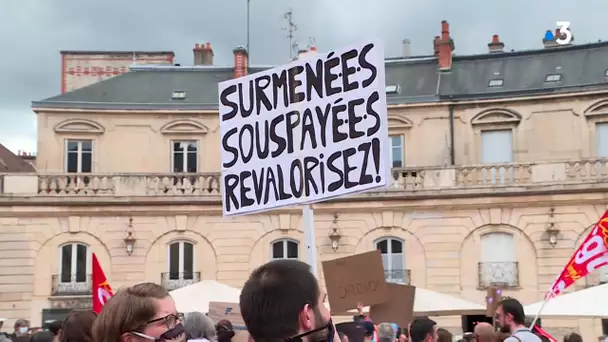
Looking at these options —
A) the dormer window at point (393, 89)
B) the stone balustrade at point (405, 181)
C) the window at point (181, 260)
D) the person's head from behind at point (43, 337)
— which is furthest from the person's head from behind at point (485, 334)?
the dormer window at point (393, 89)

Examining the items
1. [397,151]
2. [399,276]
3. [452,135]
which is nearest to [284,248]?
[399,276]

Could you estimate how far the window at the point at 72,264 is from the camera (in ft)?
96.9

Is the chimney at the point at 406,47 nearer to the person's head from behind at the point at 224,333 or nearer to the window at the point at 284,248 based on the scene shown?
the window at the point at 284,248

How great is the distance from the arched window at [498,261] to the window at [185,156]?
9.58m

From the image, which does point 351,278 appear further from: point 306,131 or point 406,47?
point 406,47

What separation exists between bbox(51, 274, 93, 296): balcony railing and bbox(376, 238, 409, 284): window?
9005 millimetres

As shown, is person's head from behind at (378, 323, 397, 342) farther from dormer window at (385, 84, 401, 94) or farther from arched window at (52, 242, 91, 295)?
dormer window at (385, 84, 401, 94)

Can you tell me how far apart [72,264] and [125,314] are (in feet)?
87.7

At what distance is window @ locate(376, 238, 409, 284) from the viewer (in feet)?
95.5

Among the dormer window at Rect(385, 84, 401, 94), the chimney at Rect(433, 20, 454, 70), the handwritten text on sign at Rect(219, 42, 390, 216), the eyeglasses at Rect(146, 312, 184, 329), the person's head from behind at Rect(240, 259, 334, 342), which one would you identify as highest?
the chimney at Rect(433, 20, 454, 70)

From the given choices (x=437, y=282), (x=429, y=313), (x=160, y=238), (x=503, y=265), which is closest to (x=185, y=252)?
(x=160, y=238)

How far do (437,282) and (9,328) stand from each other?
42.7 ft

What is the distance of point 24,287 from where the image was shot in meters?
29.1

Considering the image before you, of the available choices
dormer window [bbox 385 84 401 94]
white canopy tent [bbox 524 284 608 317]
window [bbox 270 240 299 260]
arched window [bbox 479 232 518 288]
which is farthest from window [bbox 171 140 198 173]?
white canopy tent [bbox 524 284 608 317]
